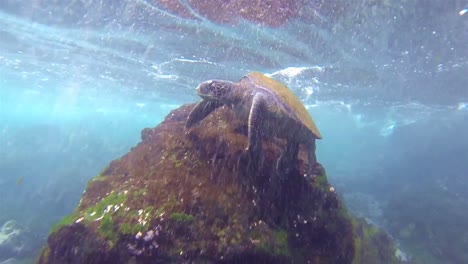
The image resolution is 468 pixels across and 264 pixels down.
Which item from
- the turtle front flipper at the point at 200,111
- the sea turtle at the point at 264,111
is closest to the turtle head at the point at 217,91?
the sea turtle at the point at 264,111

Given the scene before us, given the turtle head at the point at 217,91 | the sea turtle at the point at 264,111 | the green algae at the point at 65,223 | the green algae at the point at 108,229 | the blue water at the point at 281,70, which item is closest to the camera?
the green algae at the point at 108,229

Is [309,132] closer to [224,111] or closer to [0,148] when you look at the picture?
[224,111]

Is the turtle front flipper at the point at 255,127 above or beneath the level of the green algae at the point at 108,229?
above

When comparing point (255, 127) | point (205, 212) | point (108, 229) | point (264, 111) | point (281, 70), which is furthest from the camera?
point (281, 70)

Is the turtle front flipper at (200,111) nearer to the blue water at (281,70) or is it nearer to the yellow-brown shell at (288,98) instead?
the yellow-brown shell at (288,98)

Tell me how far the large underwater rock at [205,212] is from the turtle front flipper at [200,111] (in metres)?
0.33

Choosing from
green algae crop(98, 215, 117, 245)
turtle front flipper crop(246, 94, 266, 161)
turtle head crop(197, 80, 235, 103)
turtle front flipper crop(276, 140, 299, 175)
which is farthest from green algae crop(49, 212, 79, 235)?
turtle front flipper crop(276, 140, 299, 175)

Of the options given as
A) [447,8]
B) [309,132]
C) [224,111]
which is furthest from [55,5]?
[447,8]

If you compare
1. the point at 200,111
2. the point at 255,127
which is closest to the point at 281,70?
the point at 200,111

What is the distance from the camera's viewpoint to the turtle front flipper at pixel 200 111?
5547 millimetres

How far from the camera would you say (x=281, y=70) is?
65.6 ft

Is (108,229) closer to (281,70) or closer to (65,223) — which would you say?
(65,223)

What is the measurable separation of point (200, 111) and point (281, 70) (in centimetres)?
1536

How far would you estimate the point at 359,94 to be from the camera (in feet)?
85.0
